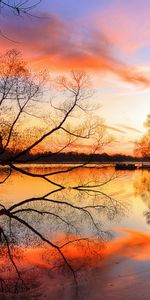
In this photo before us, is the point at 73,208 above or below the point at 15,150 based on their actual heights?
below

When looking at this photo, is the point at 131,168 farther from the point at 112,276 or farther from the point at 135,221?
the point at 112,276

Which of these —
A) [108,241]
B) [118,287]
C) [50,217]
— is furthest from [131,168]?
[118,287]

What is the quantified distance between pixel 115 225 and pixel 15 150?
8.70m

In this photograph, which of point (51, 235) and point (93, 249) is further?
point (51, 235)

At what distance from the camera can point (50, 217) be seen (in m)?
19.5

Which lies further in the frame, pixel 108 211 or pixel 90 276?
pixel 108 211

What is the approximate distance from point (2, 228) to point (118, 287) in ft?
27.1

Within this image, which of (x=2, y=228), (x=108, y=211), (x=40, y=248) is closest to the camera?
(x=40, y=248)

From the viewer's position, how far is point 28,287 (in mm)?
8828

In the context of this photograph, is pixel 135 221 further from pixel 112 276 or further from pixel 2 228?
pixel 112 276

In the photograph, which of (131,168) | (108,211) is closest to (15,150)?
(108,211)

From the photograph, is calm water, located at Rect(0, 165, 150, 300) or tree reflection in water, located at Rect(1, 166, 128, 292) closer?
calm water, located at Rect(0, 165, 150, 300)

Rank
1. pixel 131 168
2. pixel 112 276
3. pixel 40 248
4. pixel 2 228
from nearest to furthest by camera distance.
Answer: pixel 112 276
pixel 40 248
pixel 2 228
pixel 131 168

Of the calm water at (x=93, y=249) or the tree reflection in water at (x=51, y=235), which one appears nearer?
the calm water at (x=93, y=249)
